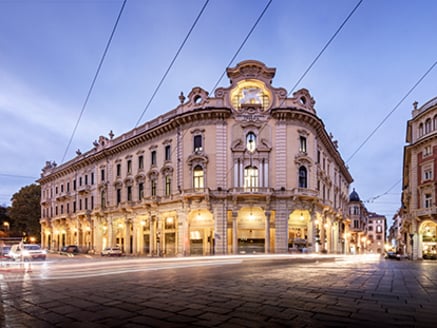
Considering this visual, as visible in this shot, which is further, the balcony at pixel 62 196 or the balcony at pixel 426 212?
the balcony at pixel 62 196

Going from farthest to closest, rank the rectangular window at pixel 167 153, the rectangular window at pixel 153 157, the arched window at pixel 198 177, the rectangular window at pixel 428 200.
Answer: the rectangular window at pixel 153 157 → the rectangular window at pixel 167 153 → the rectangular window at pixel 428 200 → the arched window at pixel 198 177

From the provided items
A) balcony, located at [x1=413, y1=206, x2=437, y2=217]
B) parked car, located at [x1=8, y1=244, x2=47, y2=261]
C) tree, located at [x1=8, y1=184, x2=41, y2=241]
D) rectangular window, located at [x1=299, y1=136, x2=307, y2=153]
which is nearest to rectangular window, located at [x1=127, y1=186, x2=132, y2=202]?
parked car, located at [x1=8, y1=244, x2=47, y2=261]

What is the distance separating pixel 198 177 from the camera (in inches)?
1423

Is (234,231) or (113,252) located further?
(113,252)

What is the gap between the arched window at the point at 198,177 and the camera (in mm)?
35956

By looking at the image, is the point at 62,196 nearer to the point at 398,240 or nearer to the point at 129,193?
the point at 129,193

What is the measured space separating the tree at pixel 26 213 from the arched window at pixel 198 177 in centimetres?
5090

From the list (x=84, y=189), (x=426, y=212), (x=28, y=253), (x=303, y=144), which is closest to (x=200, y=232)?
(x=303, y=144)

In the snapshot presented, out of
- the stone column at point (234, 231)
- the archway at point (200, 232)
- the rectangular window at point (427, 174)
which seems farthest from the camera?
the rectangular window at point (427, 174)

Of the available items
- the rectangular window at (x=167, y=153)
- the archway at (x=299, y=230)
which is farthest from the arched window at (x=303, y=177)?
the rectangular window at (x=167, y=153)

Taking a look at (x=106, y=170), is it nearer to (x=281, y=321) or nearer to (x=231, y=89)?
(x=231, y=89)

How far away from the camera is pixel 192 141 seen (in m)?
36.5

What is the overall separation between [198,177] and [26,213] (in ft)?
171

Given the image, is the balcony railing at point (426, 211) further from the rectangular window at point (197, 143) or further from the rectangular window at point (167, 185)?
the rectangular window at point (167, 185)
